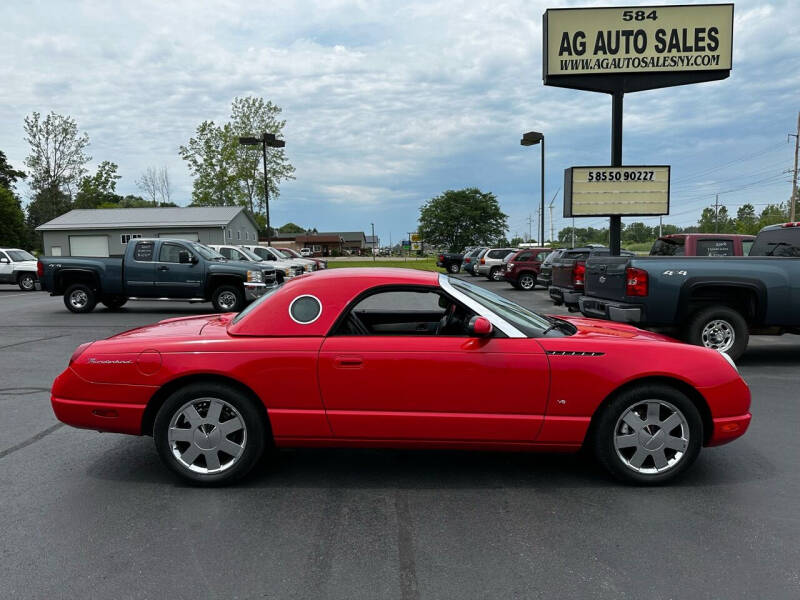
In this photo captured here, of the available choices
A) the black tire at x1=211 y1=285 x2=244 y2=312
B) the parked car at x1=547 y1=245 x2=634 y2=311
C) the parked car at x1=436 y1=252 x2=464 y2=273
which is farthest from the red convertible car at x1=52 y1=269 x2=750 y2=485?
the parked car at x1=436 y1=252 x2=464 y2=273

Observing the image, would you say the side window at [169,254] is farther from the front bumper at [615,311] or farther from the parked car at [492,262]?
the parked car at [492,262]

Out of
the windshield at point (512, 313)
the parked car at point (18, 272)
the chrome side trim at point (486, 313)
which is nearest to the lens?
the chrome side trim at point (486, 313)

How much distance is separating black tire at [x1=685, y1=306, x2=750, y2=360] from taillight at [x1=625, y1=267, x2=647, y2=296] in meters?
0.89

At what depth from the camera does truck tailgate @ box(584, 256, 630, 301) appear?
778cm

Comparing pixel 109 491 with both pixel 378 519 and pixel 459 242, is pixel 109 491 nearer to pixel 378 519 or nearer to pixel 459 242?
Answer: pixel 378 519

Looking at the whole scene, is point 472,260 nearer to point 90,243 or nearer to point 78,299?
point 78,299

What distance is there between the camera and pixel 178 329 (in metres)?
4.33

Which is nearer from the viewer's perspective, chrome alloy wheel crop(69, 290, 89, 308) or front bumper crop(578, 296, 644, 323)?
front bumper crop(578, 296, 644, 323)

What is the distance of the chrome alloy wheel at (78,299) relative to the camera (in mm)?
14742

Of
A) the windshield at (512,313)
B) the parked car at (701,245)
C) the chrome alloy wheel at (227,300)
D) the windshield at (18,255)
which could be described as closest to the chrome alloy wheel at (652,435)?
the windshield at (512,313)

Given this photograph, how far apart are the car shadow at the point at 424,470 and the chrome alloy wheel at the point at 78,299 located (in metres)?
11.8

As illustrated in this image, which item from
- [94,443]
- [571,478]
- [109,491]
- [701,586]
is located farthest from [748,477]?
[94,443]

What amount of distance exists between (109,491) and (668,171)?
50.6ft

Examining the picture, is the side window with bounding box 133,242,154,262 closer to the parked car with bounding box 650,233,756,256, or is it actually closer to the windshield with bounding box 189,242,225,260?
the windshield with bounding box 189,242,225,260
